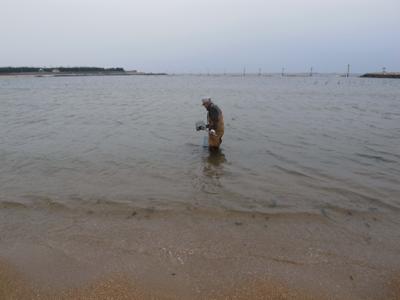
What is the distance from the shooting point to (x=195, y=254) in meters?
5.27

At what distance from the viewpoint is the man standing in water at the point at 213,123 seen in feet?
37.6

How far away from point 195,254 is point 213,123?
6842mm

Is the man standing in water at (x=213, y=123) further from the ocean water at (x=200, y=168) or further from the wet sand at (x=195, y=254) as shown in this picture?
the wet sand at (x=195, y=254)

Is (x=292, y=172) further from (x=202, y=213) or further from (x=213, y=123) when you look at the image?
(x=202, y=213)

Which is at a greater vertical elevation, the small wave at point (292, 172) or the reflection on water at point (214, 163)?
the small wave at point (292, 172)

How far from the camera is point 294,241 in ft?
18.9

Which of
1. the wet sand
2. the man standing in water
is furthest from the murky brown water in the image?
Result: the man standing in water

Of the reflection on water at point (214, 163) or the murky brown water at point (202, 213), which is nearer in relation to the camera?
the murky brown water at point (202, 213)

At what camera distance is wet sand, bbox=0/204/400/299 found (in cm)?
440

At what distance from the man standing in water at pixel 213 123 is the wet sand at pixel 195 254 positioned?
5030 mm

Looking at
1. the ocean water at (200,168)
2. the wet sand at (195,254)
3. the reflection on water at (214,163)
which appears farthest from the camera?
the reflection on water at (214,163)

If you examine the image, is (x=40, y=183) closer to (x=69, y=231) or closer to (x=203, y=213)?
(x=69, y=231)

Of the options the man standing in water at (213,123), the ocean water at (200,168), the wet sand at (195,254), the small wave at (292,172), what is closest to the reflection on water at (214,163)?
the ocean water at (200,168)

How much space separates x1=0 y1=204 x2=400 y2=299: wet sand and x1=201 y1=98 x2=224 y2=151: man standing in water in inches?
198
